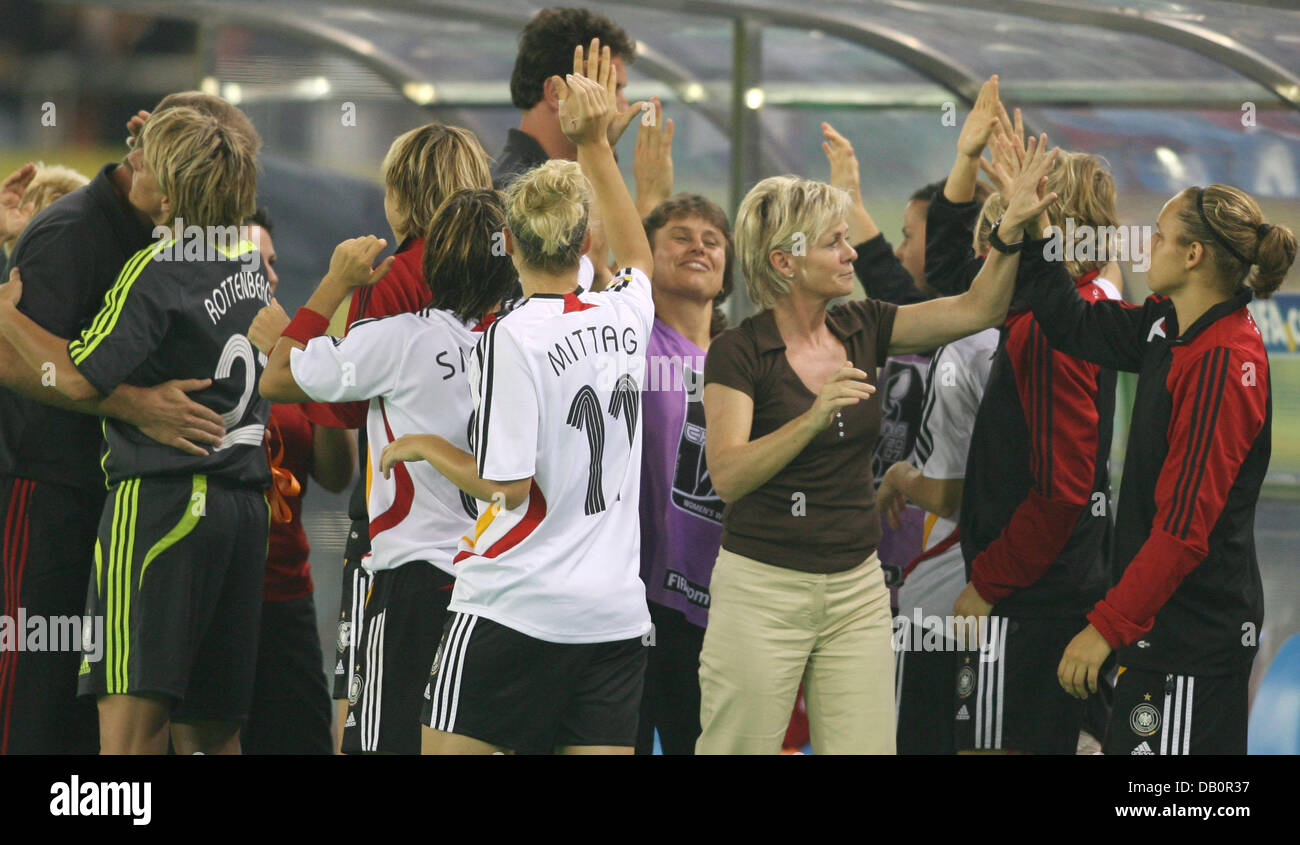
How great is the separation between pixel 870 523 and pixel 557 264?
0.89 meters

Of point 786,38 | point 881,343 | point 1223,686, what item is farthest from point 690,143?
point 1223,686

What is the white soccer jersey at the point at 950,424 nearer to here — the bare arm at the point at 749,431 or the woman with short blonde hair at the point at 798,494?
the woman with short blonde hair at the point at 798,494

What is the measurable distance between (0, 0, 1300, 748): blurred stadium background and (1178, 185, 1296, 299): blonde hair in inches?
64.8

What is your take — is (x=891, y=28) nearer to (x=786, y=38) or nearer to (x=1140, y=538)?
(x=786, y=38)

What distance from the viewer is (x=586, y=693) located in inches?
119

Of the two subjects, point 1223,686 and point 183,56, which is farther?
point 183,56

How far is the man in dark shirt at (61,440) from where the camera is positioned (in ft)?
11.1

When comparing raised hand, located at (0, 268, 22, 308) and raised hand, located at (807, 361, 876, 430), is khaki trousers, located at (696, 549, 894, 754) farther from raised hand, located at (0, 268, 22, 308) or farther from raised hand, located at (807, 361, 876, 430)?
raised hand, located at (0, 268, 22, 308)

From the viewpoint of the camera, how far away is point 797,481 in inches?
124

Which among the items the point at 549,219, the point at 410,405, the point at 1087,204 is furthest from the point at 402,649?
the point at 1087,204

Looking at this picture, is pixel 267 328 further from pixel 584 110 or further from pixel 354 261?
pixel 584 110

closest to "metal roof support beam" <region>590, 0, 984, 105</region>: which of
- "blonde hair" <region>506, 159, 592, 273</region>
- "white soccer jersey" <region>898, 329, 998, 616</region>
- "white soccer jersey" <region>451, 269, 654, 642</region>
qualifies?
"white soccer jersey" <region>898, 329, 998, 616</region>

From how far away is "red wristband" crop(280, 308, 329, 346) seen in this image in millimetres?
3199

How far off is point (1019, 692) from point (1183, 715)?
62 cm
